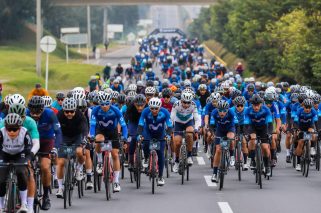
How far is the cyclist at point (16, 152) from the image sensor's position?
13836 mm

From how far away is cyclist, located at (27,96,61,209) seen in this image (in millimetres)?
15812

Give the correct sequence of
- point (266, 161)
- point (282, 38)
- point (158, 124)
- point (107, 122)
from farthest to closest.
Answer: point (282, 38), point (266, 161), point (158, 124), point (107, 122)

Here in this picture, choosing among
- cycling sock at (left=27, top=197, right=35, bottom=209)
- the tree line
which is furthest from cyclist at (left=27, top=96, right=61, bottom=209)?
the tree line

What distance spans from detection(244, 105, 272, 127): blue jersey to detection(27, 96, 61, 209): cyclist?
18.1 feet

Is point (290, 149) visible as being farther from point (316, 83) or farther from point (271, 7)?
point (271, 7)

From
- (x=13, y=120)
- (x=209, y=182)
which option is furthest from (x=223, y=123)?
(x=13, y=120)

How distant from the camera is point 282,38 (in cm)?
5906

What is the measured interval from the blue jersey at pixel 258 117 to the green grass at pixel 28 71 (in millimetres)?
35349

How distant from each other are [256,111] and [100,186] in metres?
3.53

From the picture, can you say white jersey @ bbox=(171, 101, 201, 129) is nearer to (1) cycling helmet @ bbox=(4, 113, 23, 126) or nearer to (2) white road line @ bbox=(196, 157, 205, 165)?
(2) white road line @ bbox=(196, 157, 205, 165)

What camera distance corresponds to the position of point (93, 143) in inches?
794

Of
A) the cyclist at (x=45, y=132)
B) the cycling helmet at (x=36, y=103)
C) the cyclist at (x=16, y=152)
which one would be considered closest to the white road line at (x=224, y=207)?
the cyclist at (x=45, y=132)

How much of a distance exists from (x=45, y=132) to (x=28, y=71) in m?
54.2

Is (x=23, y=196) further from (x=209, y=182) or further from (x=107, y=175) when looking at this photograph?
(x=209, y=182)
